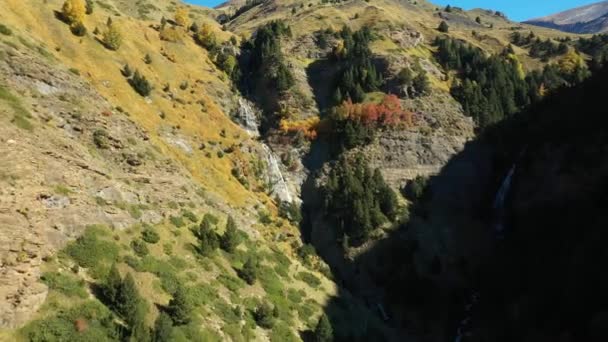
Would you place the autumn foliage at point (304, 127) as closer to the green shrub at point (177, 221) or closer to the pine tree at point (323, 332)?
the green shrub at point (177, 221)

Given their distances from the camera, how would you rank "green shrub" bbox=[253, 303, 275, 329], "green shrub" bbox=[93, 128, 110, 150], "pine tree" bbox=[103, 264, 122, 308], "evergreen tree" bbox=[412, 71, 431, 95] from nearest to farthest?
"pine tree" bbox=[103, 264, 122, 308], "green shrub" bbox=[253, 303, 275, 329], "green shrub" bbox=[93, 128, 110, 150], "evergreen tree" bbox=[412, 71, 431, 95]

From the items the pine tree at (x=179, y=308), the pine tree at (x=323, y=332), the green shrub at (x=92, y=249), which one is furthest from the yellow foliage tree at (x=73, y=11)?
the pine tree at (x=323, y=332)

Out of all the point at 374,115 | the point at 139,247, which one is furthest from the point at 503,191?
the point at 139,247

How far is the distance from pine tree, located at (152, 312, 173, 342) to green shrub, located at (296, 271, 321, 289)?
77.3 ft

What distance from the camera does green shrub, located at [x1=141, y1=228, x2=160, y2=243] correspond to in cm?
4197

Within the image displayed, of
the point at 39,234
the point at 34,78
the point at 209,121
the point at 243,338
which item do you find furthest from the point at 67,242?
the point at 209,121

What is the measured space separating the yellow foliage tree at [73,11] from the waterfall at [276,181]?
111ft

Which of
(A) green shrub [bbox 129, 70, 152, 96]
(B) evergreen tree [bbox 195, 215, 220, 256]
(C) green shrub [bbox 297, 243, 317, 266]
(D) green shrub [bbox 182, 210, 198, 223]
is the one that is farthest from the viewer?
(A) green shrub [bbox 129, 70, 152, 96]

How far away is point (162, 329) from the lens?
32844 millimetres

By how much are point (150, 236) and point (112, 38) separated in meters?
41.0

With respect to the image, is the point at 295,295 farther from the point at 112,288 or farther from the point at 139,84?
the point at 139,84

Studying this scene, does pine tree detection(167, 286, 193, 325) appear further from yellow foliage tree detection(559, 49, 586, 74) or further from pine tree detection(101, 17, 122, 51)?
yellow foliage tree detection(559, 49, 586, 74)

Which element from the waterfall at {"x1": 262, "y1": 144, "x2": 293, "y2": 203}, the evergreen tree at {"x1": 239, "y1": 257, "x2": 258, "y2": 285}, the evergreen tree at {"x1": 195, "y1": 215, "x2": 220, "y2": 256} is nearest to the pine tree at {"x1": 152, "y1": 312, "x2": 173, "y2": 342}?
the evergreen tree at {"x1": 195, "y1": 215, "x2": 220, "y2": 256}

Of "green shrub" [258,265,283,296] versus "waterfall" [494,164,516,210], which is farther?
"waterfall" [494,164,516,210]
